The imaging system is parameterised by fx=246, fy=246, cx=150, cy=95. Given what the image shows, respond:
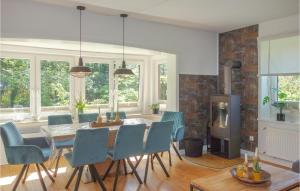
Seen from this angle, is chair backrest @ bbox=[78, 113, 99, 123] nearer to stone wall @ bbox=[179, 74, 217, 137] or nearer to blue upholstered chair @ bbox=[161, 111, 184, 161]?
blue upholstered chair @ bbox=[161, 111, 184, 161]

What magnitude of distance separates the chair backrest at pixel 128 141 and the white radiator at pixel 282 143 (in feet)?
8.31

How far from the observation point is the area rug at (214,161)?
441 cm

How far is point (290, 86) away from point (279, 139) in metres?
0.97

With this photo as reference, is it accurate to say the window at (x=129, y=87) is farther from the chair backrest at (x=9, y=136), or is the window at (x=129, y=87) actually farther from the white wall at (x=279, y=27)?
the white wall at (x=279, y=27)

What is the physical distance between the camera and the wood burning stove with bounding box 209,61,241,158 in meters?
4.70

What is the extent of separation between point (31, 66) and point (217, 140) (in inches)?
167

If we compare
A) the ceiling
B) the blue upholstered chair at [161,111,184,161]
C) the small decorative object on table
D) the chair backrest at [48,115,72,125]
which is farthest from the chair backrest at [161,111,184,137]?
the small decorative object on table

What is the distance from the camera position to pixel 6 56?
16.3 ft

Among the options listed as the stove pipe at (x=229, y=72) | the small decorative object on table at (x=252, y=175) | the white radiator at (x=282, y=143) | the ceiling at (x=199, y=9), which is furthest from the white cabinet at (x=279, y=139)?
the small decorative object on table at (x=252, y=175)

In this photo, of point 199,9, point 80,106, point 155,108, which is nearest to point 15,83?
point 80,106

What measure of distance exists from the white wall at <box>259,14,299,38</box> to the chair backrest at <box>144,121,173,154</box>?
100.0 inches

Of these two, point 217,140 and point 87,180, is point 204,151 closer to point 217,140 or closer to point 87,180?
point 217,140

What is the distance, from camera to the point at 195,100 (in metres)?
5.24

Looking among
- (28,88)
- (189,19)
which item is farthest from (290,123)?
(28,88)
